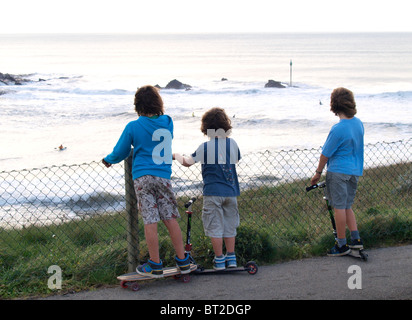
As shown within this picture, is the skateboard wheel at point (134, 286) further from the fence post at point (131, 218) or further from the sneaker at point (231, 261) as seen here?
the sneaker at point (231, 261)

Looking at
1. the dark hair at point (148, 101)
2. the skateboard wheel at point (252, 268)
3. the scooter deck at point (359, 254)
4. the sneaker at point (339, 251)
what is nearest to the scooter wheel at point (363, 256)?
the scooter deck at point (359, 254)

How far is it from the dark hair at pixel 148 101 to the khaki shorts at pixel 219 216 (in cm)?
94

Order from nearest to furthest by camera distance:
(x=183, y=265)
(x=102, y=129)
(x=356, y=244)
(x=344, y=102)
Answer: (x=183, y=265), (x=344, y=102), (x=356, y=244), (x=102, y=129)

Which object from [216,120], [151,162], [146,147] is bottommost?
[151,162]

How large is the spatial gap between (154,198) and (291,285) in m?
1.42

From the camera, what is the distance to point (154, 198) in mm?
4688

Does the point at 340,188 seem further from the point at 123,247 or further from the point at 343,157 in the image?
the point at 123,247

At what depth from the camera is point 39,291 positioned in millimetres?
4605

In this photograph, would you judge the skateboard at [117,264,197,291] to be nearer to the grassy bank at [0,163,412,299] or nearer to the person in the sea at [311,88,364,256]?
the grassy bank at [0,163,412,299]

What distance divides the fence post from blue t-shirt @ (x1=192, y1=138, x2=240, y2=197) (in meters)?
0.61

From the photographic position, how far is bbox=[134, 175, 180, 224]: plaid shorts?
462cm

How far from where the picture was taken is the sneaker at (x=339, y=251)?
5371 millimetres

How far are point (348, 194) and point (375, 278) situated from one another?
901 mm

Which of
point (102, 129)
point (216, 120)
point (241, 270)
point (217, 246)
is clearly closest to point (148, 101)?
point (216, 120)
